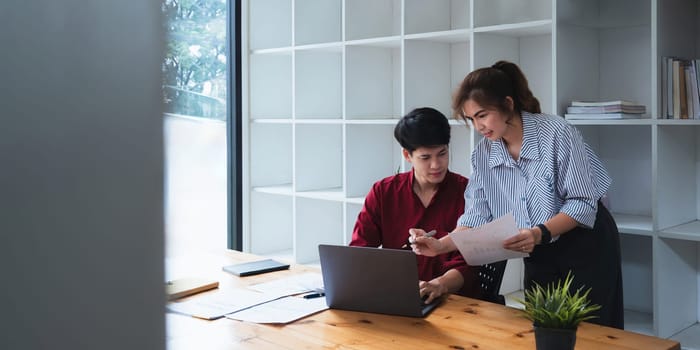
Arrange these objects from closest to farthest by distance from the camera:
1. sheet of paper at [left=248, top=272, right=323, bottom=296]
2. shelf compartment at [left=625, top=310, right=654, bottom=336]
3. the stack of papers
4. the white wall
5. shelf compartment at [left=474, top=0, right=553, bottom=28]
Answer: the white wall → the stack of papers → sheet of paper at [left=248, top=272, right=323, bottom=296] → shelf compartment at [left=625, top=310, right=654, bottom=336] → shelf compartment at [left=474, top=0, right=553, bottom=28]

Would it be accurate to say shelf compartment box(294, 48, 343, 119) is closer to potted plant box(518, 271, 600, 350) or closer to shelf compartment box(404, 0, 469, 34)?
shelf compartment box(404, 0, 469, 34)

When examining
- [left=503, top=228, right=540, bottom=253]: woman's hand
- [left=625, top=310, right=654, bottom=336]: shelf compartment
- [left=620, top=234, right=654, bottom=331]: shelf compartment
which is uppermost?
[left=503, top=228, right=540, bottom=253]: woman's hand

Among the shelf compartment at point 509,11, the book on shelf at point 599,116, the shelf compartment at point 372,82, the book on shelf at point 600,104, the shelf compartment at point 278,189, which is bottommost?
the shelf compartment at point 278,189

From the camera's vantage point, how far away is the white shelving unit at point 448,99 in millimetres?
2912

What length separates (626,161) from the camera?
10.6 ft

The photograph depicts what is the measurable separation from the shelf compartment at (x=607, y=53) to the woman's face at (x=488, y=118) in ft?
2.27

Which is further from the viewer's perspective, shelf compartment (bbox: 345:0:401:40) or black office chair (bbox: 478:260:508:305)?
shelf compartment (bbox: 345:0:401:40)

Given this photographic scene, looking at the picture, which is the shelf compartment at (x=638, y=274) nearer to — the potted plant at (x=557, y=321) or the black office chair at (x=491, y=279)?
the black office chair at (x=491, y=279)

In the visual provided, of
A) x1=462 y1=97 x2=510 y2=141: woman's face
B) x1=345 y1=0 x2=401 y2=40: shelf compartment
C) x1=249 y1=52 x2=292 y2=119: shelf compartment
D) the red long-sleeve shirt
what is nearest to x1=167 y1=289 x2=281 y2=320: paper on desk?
the red long-sleeve shirt

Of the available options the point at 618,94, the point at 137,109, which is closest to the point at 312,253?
the point at 618,94

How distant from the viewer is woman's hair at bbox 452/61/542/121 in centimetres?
237

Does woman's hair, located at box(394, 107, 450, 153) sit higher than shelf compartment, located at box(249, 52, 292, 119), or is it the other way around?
shelf compartment, located at box(249, 52, 292, 119)

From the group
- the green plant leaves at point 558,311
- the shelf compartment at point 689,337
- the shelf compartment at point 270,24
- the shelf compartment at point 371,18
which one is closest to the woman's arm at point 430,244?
the green plant leaves at point 558,311

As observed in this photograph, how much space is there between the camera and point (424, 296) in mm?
2227
